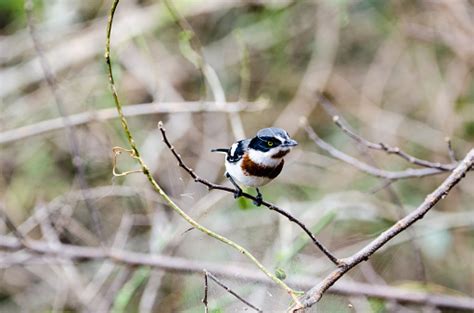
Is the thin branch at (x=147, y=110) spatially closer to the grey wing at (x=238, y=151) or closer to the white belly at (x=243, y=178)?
the grey wing at (x=238, y=151)

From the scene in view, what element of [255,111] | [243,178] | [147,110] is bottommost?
[255,111]

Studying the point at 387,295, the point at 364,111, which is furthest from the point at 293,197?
the point at 387,295

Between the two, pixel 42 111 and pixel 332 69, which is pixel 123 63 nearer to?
pixel 42 111

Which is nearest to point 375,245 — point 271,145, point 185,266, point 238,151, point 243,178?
point 271,145

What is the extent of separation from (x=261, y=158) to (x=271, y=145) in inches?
3.6

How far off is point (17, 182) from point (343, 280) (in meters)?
3.52

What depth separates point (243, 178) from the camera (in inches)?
102

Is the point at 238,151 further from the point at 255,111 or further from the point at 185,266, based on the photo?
the point at 255,111

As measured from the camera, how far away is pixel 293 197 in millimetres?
5941

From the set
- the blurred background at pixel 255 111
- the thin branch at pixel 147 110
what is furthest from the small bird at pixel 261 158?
the blurred background at pixel 255 111

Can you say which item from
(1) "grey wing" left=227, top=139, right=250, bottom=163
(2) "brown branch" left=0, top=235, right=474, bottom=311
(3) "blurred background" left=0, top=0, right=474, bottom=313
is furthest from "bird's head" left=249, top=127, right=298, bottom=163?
(3) "blurred background" left=0, top=0, right=474, bottom=313

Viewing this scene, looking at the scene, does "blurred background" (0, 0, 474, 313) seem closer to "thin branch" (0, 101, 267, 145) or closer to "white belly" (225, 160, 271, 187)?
"thin branch" (0, 101, 267, 145)

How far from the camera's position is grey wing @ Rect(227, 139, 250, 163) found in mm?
2658

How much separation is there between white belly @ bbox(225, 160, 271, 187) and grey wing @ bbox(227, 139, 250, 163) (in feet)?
0.09
